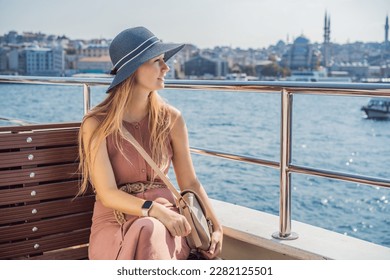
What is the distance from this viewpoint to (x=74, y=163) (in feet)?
8.49

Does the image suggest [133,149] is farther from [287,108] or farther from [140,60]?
[287,108]

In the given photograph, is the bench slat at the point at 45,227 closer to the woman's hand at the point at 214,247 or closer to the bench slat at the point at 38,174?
the bench slat at the point at 38,174

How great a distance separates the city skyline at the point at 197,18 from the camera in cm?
5941

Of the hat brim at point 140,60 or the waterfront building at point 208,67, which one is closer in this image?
the hat brim at point 140,60

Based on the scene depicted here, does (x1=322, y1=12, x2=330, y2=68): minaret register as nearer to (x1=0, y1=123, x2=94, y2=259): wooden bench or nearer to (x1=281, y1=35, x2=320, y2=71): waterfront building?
(x1=281, y1=35, x2=320, y2=71): waterfront building

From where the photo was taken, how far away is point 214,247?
2.27m

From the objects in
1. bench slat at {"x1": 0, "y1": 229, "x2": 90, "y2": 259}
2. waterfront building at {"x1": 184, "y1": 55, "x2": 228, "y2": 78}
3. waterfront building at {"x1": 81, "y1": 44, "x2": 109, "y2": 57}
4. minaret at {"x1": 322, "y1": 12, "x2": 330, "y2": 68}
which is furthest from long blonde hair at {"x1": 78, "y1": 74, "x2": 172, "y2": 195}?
minaret at {"x1": 322, "y1": 12, "x2": 330, "y2": 68}

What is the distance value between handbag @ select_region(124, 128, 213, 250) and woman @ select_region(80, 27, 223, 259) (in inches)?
1.6

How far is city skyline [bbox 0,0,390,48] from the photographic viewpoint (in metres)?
59.4

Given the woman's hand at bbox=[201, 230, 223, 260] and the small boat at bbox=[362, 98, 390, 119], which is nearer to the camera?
the woman's hand at bbox=[201, 230, 223, 260]

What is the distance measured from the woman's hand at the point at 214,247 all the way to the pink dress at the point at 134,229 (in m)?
0.07

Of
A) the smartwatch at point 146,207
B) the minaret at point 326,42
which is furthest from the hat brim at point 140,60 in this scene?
the minaret at point 326,42

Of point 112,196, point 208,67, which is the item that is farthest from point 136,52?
point 208,67
